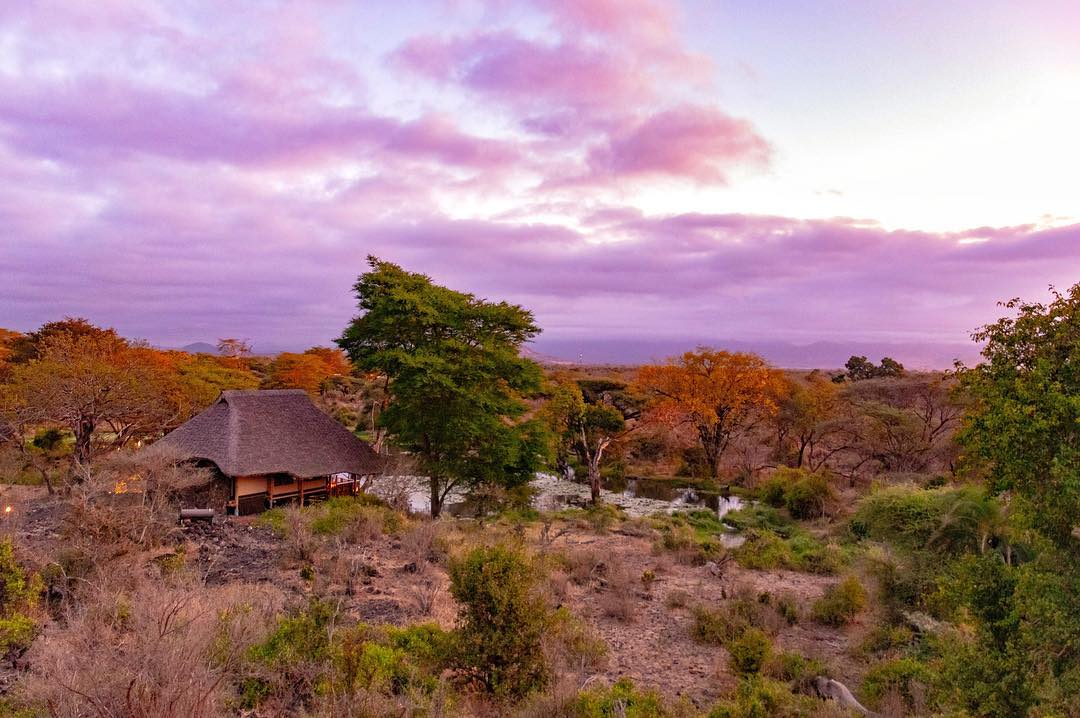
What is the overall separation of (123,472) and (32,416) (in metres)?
5.54

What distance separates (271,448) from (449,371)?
704 cm

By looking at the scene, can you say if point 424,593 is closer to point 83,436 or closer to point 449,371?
point 449,371

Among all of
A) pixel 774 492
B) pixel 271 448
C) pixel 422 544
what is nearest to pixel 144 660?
pixel 422 544

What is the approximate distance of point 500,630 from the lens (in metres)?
7.71

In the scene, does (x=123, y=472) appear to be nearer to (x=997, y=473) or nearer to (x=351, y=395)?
(x=997, y=473)

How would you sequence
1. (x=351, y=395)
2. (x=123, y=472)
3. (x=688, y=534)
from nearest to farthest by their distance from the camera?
(x=123, y=472), (x=688, y=534), (x=351, y=395)

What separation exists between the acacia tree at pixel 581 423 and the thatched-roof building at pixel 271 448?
904 cm

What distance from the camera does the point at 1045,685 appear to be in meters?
5.14

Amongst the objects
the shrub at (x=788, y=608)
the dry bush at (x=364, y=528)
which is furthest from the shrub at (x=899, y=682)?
the dry bush at (x=364, y=528)

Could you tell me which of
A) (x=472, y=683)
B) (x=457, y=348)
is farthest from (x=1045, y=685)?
(x=457, y=348)

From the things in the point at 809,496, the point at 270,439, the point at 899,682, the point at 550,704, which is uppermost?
the point at 270,439

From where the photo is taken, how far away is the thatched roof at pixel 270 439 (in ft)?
66.0

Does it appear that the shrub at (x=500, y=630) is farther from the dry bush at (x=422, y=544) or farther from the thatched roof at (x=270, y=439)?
the thatched roof at (x=270, y=439)

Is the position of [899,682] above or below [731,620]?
above
